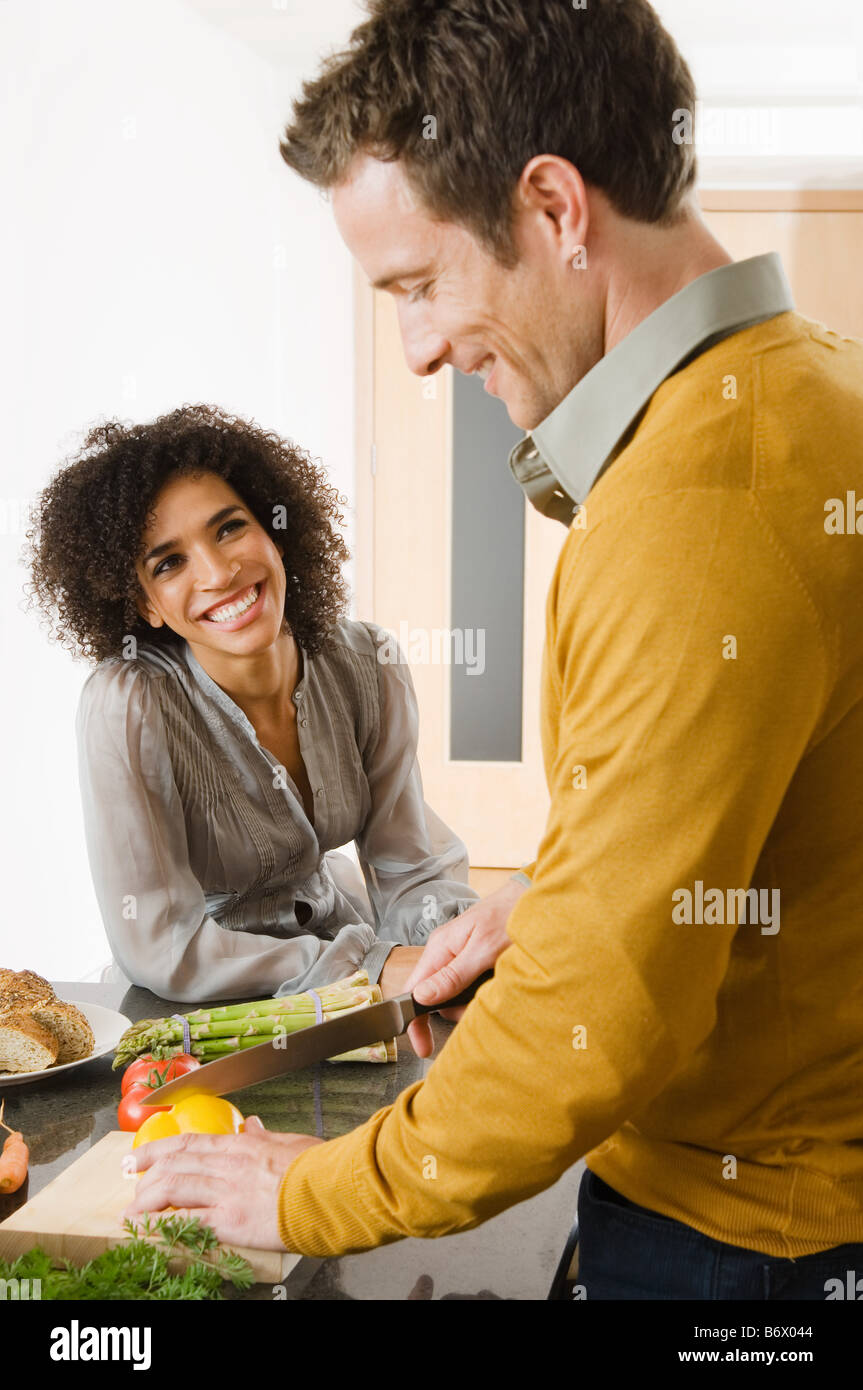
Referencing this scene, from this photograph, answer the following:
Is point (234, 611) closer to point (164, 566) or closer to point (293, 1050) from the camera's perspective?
point (164, 566)

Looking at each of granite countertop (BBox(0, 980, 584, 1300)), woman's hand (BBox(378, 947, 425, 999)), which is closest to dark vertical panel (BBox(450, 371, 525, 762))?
woman's hand (BBox(378, 947, 425, 999))

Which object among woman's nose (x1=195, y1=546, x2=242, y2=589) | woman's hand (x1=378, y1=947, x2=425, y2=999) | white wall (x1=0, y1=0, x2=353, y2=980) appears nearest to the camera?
woman's hand (x1=378, y1=947, x2=425, y2=999)

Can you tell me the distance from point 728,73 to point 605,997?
14.1ft

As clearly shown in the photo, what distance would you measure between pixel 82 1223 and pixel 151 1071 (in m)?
0.22

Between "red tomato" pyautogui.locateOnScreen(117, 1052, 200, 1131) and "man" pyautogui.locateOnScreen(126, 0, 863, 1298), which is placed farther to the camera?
"red tomato" pyautogui.locateOnScreen(117, 1052, 200, 1131)

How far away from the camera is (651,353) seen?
668mm

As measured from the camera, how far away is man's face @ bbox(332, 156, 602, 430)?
69cm

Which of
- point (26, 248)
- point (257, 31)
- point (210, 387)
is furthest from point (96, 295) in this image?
point (257, 31)

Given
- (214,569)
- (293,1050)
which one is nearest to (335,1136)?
(293,1050)

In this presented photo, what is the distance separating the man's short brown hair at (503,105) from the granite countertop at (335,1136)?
0.66 metres

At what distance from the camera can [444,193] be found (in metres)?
0.68

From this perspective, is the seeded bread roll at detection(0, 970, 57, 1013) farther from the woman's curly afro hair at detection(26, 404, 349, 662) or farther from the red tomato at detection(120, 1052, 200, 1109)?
the woman's curly afro hair at detection(26, 404, 349, 662)

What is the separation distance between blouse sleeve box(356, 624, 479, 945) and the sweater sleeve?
1.18m

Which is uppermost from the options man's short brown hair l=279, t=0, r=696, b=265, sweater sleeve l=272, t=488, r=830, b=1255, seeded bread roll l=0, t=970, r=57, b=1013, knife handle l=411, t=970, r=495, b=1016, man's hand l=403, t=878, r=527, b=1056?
man's short brown hair l=279, t=0, r=696, b=265
